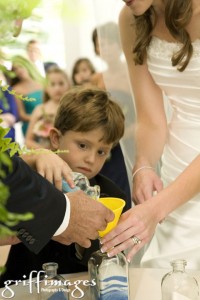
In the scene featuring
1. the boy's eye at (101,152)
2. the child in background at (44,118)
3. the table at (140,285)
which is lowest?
the child in background at (44,118)

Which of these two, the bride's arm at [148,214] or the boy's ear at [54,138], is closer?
the bride's arm at [148,214]

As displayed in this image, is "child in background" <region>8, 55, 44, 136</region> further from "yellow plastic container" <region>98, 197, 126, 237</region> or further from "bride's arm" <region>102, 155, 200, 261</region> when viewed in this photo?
"yellow plastic container" <region>98, 197, 126, 237</region>

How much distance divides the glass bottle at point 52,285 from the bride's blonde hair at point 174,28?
1.15 meters

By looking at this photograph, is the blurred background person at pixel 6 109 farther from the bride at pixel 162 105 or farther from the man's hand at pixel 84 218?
the bride at pixel 162 105

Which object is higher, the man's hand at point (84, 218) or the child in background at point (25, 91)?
the man's hand at point (84, 218)

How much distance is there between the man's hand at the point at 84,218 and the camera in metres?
1.61

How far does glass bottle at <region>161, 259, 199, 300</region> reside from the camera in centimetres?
161

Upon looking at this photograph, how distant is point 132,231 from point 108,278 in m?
0.22

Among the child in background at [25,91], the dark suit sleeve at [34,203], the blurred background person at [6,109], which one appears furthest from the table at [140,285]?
the child in background at [25,91]

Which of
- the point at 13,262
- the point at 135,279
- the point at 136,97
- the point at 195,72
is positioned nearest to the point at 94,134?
the point at 136,97

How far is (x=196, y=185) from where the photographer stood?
2211 millimetres

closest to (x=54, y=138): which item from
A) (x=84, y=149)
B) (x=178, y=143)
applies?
(x=84, y=149)

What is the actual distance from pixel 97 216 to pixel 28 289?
37 centimetres

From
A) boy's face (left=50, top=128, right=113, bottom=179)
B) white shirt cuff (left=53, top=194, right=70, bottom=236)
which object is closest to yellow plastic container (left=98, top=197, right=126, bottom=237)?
white shirt cuff (left=53, top=194, right=70, bottom=236)
